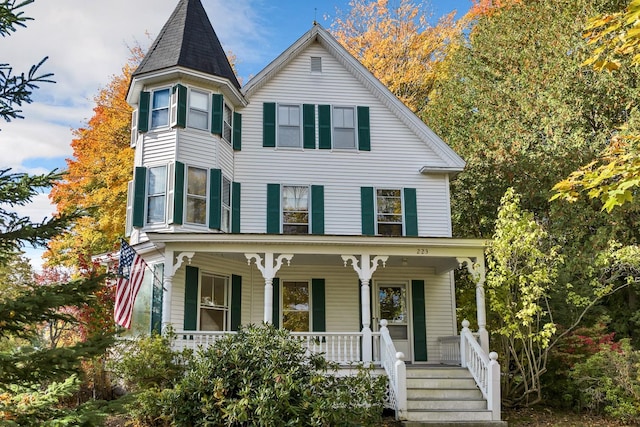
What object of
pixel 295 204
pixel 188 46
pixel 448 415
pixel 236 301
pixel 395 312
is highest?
pixel 188 46

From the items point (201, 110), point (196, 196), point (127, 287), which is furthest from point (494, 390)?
point (201, 110)

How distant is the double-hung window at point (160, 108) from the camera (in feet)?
49.8

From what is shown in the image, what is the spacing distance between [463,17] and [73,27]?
75.5 feet

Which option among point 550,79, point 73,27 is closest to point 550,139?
point 550,79

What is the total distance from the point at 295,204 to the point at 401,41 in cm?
1529

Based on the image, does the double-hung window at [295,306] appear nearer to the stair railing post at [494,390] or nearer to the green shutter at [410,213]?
the green shutter at [410,213]

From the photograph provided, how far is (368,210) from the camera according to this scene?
16.2 metres

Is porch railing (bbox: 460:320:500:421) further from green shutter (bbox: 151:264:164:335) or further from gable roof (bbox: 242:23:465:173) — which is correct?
green shutter (bbox: 151:264:164:335)

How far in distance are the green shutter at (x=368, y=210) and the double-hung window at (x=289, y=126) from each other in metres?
2.29

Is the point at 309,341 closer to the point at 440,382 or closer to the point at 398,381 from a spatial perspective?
the point at 398,381

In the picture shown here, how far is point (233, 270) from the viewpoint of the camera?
15.1 metres

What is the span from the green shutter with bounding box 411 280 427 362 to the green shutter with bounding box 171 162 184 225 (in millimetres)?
6423

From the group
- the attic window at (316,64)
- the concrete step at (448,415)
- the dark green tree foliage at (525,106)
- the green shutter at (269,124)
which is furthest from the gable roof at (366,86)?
the concrete step at (448,415)

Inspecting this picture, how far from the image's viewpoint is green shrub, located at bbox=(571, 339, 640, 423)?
11.8 m
